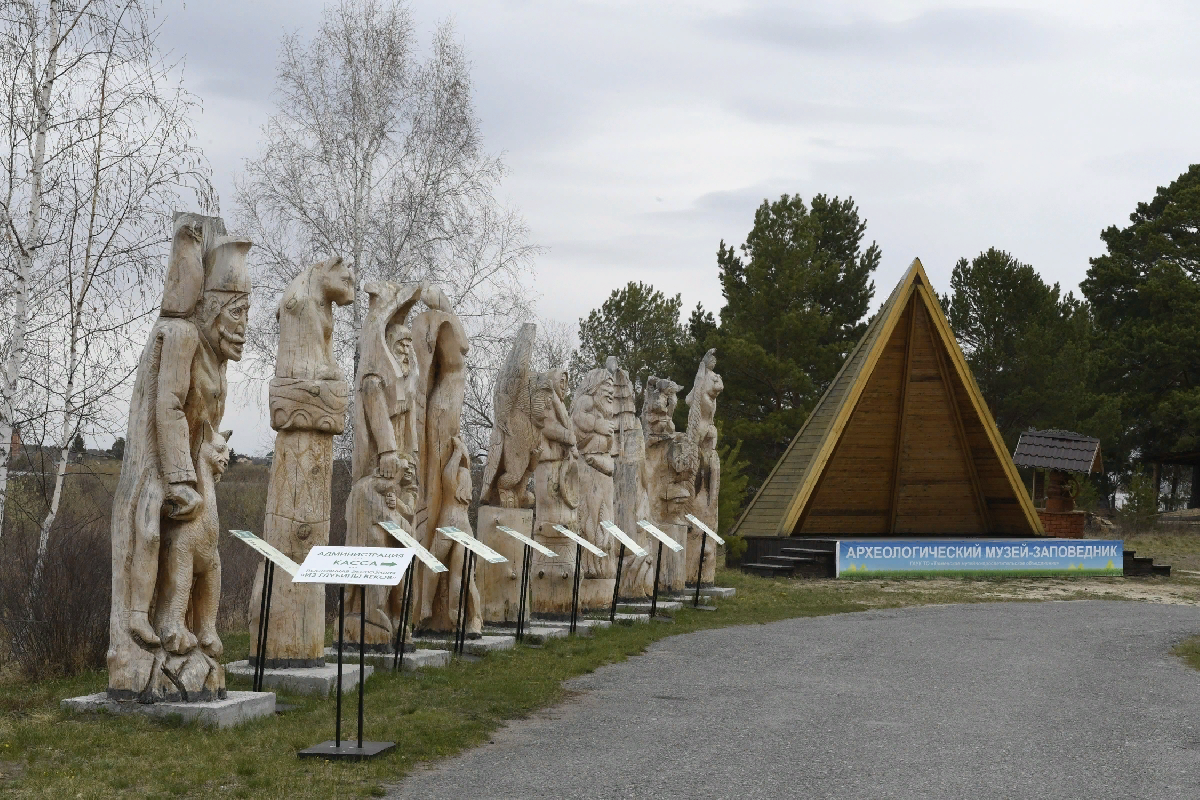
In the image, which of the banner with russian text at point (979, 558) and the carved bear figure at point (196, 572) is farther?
the banner with russian text at point (979, 558)

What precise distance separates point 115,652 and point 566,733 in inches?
114

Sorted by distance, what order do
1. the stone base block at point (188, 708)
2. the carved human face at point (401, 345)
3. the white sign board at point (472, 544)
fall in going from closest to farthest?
the stone base block at point (188, 708) < the white sign board at point (472, 544) < the carved human face at point (401, 345)

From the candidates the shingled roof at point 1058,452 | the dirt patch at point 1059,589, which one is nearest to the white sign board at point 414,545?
the dirt patch at point 1059,589

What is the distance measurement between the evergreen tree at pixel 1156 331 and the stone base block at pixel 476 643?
35.0 meters

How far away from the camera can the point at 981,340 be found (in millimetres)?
44688

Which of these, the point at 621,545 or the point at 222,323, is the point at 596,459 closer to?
the point at 621,545

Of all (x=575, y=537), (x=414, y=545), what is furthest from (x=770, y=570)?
(x=414, y=545)

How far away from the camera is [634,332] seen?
47125 millimetres

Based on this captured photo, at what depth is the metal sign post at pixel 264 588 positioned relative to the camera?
8258mm

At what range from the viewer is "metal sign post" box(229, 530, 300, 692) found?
8.26m

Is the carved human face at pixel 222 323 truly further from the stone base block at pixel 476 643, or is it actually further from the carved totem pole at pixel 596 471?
the carved totem pole at pixel 596 471

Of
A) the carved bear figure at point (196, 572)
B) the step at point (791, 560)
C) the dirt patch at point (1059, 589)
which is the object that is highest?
the carved bear figure at point (196, 572)

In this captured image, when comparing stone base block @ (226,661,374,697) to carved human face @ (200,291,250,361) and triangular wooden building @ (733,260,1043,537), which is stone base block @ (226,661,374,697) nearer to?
carved human face @ (200,291,250,361)

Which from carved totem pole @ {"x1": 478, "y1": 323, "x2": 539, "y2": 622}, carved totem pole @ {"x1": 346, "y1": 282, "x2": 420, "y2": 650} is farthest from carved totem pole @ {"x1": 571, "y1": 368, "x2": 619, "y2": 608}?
carved totem pole @ {"x1": 346, "y1": 282, "x2": 420, "y2": 650}
